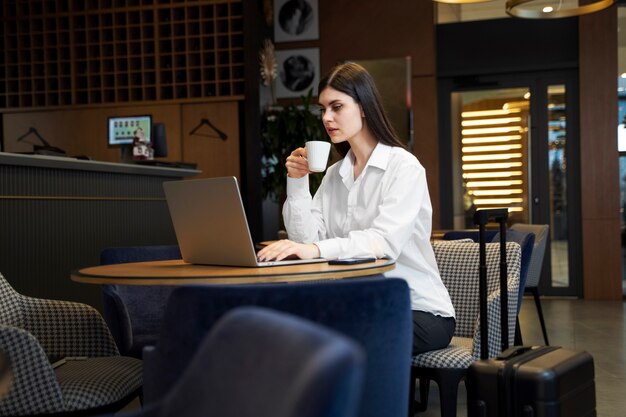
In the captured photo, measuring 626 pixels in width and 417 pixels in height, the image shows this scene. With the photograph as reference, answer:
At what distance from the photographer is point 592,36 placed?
7.59 meters

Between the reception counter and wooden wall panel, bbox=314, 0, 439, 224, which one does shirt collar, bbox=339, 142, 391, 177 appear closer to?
the reception counter

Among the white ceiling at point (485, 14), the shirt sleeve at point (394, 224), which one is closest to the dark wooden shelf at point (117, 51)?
the white ceiling at point (485, 14)

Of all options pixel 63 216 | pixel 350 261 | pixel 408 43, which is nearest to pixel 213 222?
pixel 350 261

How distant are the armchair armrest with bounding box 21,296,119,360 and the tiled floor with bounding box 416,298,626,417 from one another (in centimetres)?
167

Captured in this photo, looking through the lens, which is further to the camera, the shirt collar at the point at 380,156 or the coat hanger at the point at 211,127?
the coat hanger at the point at 211,127

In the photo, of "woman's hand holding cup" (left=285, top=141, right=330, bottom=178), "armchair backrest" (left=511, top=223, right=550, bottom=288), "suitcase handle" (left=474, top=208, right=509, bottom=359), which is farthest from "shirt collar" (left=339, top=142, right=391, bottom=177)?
"armchair backrest" (left=511, top=223, right=550, bottom=288)

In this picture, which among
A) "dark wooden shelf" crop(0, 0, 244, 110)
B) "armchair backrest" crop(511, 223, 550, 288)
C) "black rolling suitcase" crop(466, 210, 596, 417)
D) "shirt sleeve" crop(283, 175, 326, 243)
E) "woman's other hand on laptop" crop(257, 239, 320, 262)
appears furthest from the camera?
"dark wooden shelf" crop(0, 0, 244, 110)

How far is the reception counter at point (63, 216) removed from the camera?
396 centimetres

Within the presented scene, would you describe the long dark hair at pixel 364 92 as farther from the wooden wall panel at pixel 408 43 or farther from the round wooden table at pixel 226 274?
the wooden wall panel at pixel 408 43

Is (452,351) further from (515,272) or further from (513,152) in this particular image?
(513,152)

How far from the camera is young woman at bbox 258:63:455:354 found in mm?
2279

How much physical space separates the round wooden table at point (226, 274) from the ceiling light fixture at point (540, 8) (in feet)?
12.9

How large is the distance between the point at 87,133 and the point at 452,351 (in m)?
6.47

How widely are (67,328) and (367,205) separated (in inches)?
40.6
